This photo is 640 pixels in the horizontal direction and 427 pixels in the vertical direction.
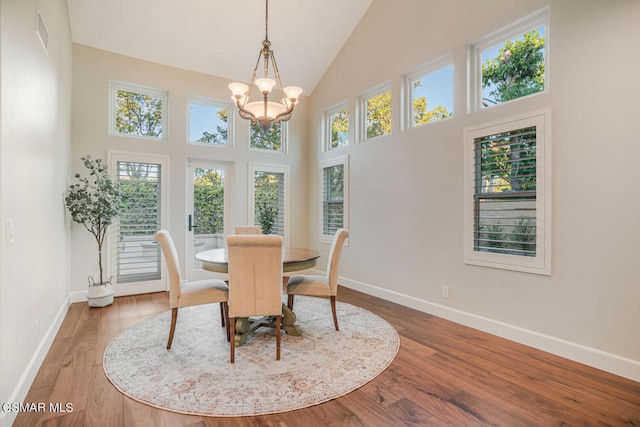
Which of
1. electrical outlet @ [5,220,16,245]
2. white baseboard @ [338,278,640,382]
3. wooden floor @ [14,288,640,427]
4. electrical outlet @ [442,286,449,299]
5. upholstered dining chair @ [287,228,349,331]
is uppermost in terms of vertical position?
electrical outlet @ [5,220,16,245]

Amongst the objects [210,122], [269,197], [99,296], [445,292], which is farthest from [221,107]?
[445,292]

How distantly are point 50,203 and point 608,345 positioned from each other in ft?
16.0

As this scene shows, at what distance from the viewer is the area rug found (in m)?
2.05

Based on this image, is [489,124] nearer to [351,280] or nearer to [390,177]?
[390,177]

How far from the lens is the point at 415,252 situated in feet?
13.0

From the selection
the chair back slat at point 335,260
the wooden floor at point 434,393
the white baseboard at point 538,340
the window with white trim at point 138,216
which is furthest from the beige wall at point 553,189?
the window with white trim at point 138,216

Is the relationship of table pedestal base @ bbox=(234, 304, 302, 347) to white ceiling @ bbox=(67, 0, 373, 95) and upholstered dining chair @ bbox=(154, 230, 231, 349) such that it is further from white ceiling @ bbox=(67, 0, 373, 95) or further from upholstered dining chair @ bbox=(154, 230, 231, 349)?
white ceiling @ bbox=(67, 0, 373, 95)

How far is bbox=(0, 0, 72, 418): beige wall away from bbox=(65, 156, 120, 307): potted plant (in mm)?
350

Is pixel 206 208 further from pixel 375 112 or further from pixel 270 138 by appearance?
pixel 375 112

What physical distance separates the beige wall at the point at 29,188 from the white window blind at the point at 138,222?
103 centimetres

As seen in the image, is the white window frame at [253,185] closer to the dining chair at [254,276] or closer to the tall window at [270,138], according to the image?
the tall window at [270,138]

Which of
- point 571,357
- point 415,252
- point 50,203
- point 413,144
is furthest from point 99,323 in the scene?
point 571,357

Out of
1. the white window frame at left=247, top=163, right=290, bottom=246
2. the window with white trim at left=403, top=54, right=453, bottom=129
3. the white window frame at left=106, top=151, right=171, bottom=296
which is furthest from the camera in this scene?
the white window frame at left=247, top=163, right=290, bottom=246

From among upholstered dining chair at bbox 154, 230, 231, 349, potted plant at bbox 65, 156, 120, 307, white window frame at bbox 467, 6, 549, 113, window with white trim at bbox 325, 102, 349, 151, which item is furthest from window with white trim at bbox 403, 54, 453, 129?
potted plant at bbox 65, 156, 120, 307
